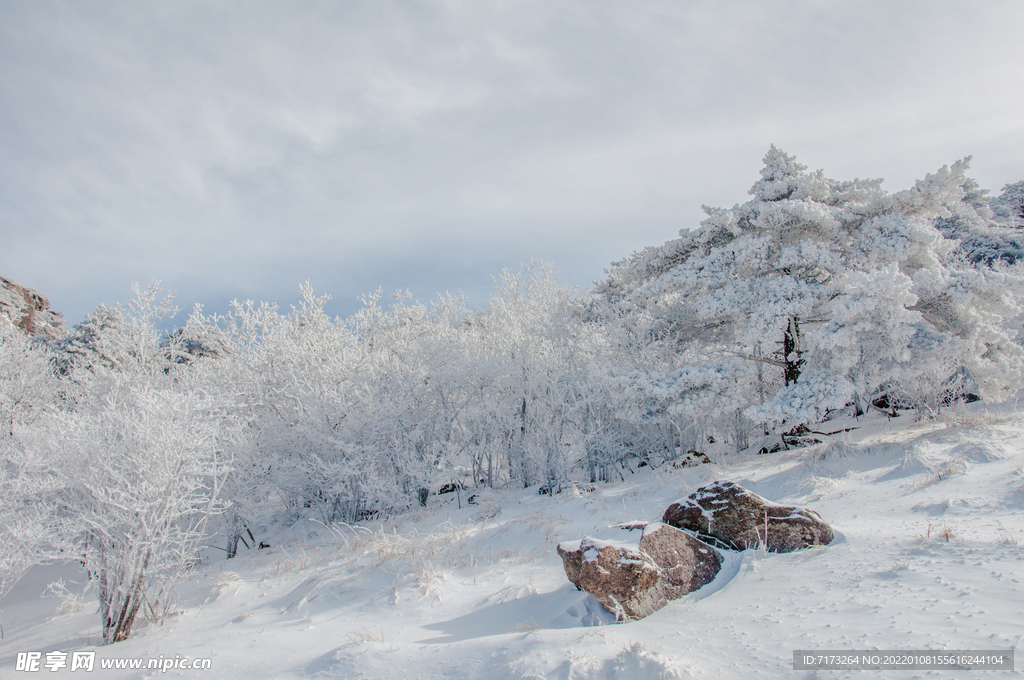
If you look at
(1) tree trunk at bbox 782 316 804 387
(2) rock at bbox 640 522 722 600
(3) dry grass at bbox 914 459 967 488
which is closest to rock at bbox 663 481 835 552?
(2) rock at bbox 640 522 722 600

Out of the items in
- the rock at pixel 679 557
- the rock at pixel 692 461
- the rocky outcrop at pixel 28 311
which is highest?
the rocky outcrop at pixel 28 311

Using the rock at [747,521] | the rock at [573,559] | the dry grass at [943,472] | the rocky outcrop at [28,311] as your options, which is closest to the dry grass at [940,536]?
the rock at [747,521]

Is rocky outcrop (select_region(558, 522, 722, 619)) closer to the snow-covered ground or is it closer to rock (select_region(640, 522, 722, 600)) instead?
rock (select_region(640, 522, 722, 600))

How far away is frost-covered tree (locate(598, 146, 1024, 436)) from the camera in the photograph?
27.2 ft

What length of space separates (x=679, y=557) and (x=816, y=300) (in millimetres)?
7382

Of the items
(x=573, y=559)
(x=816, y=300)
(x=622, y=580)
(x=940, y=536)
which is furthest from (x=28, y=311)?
(x=940, y=536)

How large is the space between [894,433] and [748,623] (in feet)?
27.6

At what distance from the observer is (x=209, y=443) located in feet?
20.8

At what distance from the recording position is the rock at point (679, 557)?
15.1 ft

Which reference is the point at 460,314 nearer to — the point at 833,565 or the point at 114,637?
the point at 114,637

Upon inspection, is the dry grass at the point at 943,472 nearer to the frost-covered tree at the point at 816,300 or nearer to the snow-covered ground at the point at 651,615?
the snow-covered ground at the point at 651,615

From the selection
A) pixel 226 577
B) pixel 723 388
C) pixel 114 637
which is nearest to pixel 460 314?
pixel 723 388

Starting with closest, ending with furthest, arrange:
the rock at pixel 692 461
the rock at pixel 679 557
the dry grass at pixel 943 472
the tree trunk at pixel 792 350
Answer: the rock at pixel 679 557 < the dry grass at pixel 943 472 < the tree trunk at pixel 792 350 < the rock at pixel 692 461

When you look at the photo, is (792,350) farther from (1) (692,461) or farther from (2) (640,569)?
(2) (640,569)
